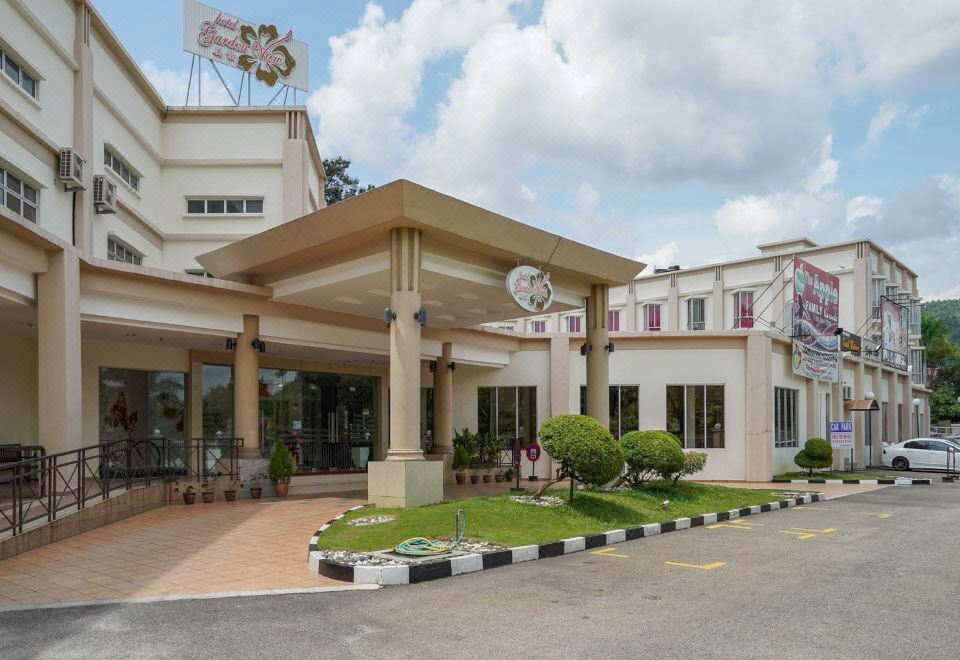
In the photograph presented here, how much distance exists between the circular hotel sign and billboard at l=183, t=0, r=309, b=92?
14936mm

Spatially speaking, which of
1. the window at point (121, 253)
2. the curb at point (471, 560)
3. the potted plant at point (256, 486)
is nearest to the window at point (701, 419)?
the curb at point (471, 560)

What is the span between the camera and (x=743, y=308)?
4028 centimetres

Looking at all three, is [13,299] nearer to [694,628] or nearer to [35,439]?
[35,439]

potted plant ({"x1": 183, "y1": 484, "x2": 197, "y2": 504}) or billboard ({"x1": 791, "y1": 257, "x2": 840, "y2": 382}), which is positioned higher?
billboard ({"x1": 791, "y1": 257, "x2": 840, "y2": 382})

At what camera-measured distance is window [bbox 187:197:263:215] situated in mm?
25328

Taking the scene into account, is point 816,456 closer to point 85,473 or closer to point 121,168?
point 85,473

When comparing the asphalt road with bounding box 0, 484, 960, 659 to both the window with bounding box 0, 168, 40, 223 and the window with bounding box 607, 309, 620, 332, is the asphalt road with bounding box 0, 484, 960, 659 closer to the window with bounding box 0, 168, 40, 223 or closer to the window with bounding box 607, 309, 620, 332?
the window with bounding box 0, 168, 40, 223

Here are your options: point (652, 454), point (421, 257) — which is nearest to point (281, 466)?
point (421, 257)

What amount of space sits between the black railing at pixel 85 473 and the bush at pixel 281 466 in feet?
2.54

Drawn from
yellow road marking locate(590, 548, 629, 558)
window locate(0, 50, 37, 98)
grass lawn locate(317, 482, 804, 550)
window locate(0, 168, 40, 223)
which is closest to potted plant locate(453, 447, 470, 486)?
grass lawn locate(317, 482, 804, 550)

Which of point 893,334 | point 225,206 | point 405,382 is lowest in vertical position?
point 405,382

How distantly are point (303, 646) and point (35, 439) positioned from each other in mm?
13743

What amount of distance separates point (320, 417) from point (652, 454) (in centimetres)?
1130

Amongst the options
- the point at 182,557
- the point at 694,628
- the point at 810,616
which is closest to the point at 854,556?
the point at 810,616
